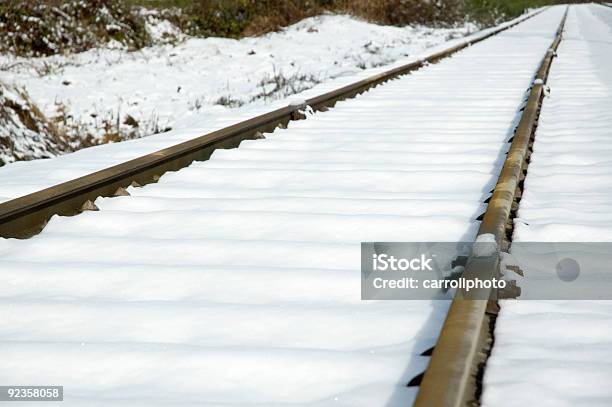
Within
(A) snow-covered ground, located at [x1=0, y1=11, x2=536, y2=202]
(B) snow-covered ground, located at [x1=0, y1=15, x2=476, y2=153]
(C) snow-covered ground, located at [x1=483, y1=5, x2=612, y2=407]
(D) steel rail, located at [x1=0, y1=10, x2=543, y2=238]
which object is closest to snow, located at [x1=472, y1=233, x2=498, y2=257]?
(C) snow-covered ground, located at [x1=483, y1=5, x2=612, y2=407]

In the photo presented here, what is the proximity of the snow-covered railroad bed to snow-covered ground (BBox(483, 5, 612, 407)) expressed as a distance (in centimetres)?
23

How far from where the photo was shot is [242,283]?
8.23 feet

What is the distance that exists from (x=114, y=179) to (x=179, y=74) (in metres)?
9.90

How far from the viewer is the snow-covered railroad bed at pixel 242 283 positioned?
1895mm

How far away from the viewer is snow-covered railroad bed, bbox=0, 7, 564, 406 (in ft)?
6.22

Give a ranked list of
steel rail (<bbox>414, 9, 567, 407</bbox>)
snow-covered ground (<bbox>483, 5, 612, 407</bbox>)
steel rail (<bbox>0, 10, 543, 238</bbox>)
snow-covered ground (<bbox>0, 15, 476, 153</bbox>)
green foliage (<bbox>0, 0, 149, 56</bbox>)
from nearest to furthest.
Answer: steel rail (<bbox>414, 9, 567, 407</bbox>), snow-covered ground (<bbox>483, 5, 612, 407</bbox>), steel rail (<bbox>0, 10, 543, 238</bbox>), snow-covered ground (<bbox>0, 15, 476, 153</bbox>), green foliage (<bbox>0, 0, 149, 56</bbox>)

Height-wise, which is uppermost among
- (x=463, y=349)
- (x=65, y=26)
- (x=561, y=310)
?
(x=65, y=26)

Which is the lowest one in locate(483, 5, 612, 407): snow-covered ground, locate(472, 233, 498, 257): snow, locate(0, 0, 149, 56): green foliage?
locate(483, 5, 612, 407): snow-covered ground

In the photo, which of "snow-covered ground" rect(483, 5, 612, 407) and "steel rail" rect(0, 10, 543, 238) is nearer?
"snow-covered ground" rect(483, 5, 612, 407)

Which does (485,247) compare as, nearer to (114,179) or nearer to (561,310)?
(561,310)

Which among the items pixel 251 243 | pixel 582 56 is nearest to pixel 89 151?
pixel 251 243

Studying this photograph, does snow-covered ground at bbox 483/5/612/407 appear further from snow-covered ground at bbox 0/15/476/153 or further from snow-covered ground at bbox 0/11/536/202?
snow-covered ground at bbox 0/15/476/153

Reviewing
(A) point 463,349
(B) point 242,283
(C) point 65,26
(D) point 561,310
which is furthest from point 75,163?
(C) point 65,26

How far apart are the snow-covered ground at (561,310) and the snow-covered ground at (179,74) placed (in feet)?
14.8
